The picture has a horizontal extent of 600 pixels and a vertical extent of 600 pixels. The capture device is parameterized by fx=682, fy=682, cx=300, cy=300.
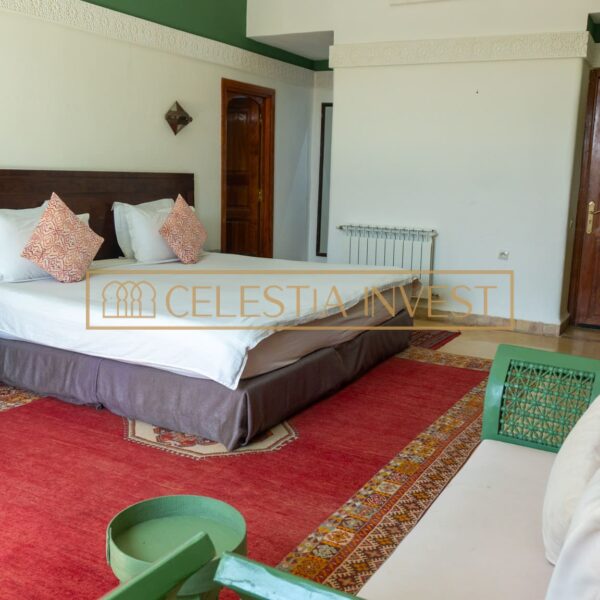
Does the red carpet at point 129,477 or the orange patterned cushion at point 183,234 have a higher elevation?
the orange patterned cushion at point 183,234

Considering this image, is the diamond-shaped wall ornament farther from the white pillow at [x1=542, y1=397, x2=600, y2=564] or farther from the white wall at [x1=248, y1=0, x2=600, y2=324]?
the white pillow at [x1=542, y1=397, x2=600, y2=564]

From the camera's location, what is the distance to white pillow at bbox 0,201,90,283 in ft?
12.7

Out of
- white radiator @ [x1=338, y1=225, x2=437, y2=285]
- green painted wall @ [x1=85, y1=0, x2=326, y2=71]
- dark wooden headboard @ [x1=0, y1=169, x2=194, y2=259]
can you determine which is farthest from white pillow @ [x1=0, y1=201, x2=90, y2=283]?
white radiator @ [x1=338, y1=225, x2=437, y2=285]

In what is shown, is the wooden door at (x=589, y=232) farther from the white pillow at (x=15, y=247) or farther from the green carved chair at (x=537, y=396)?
the white pillow at (x=15, y=247)

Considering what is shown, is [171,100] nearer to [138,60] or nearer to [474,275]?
[138,60]

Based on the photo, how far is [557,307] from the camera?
18.3 feet

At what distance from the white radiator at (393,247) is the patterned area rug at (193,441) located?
2969mm

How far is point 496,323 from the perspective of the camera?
5.88 metres

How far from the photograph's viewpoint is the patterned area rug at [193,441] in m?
3.08

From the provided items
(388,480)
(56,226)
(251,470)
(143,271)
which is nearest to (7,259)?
(56,226)

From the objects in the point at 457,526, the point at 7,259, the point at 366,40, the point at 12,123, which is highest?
the point at 366,40

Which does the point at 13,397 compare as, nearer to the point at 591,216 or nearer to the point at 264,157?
the point at 264,157

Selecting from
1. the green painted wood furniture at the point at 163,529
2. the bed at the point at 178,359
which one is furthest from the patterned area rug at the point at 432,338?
the green painted wood furniture at the point at 163,529

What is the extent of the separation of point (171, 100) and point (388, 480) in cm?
387
